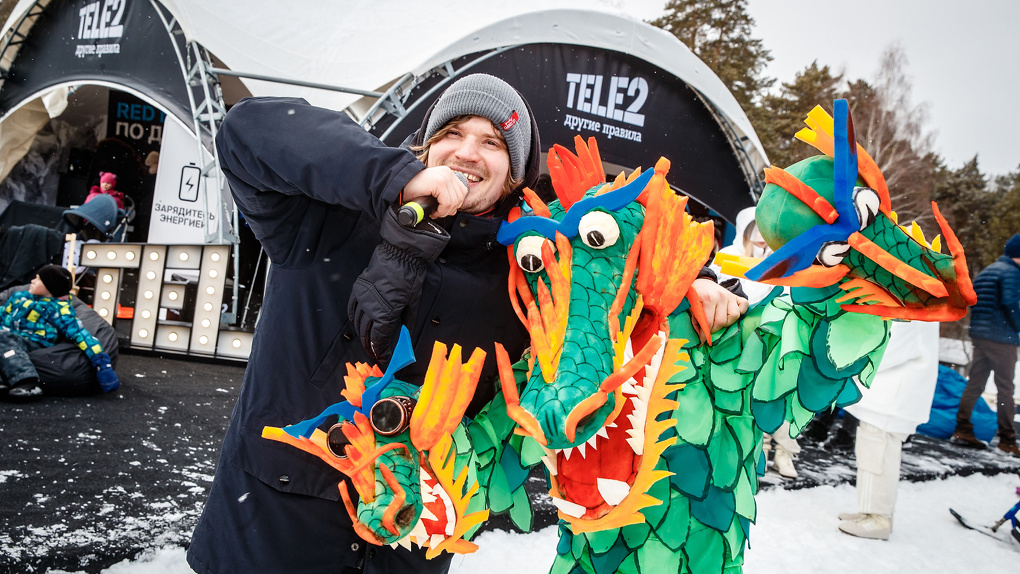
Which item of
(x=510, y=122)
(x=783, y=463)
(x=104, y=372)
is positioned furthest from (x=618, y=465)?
(x=104, y=372)

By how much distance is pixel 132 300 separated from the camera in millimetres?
6039

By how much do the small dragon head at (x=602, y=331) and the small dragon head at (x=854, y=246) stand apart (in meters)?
0.17

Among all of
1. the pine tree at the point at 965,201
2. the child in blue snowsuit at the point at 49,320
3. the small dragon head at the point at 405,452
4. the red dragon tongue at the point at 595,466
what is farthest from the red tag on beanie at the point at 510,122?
the pine tree at the point at 965,201

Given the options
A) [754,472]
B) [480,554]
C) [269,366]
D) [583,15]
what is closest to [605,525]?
[754,472]

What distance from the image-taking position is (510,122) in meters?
1.28

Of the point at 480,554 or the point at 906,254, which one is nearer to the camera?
the point at 906,254

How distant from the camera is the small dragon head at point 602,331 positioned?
2.92 ft

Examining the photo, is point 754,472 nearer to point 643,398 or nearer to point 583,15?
point 643,398

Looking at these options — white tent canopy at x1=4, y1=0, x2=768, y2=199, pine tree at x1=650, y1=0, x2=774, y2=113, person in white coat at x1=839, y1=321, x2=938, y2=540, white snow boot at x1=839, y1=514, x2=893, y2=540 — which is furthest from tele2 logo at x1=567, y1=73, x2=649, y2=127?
pine tree at x1=650, y1=0, x2=774, y2=113

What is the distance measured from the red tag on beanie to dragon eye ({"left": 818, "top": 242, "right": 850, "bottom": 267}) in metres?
0.60

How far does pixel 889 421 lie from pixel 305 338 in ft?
10.6

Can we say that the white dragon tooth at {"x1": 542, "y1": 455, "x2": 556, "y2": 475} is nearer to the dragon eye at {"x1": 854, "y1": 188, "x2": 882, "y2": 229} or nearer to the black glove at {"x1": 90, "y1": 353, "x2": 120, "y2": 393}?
the dragon eye at {"x1": 854, "y1": 188, "x2": 882, "y2": 229}

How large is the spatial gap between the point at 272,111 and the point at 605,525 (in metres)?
0.85

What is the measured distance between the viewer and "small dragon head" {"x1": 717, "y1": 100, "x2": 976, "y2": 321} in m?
1.01
